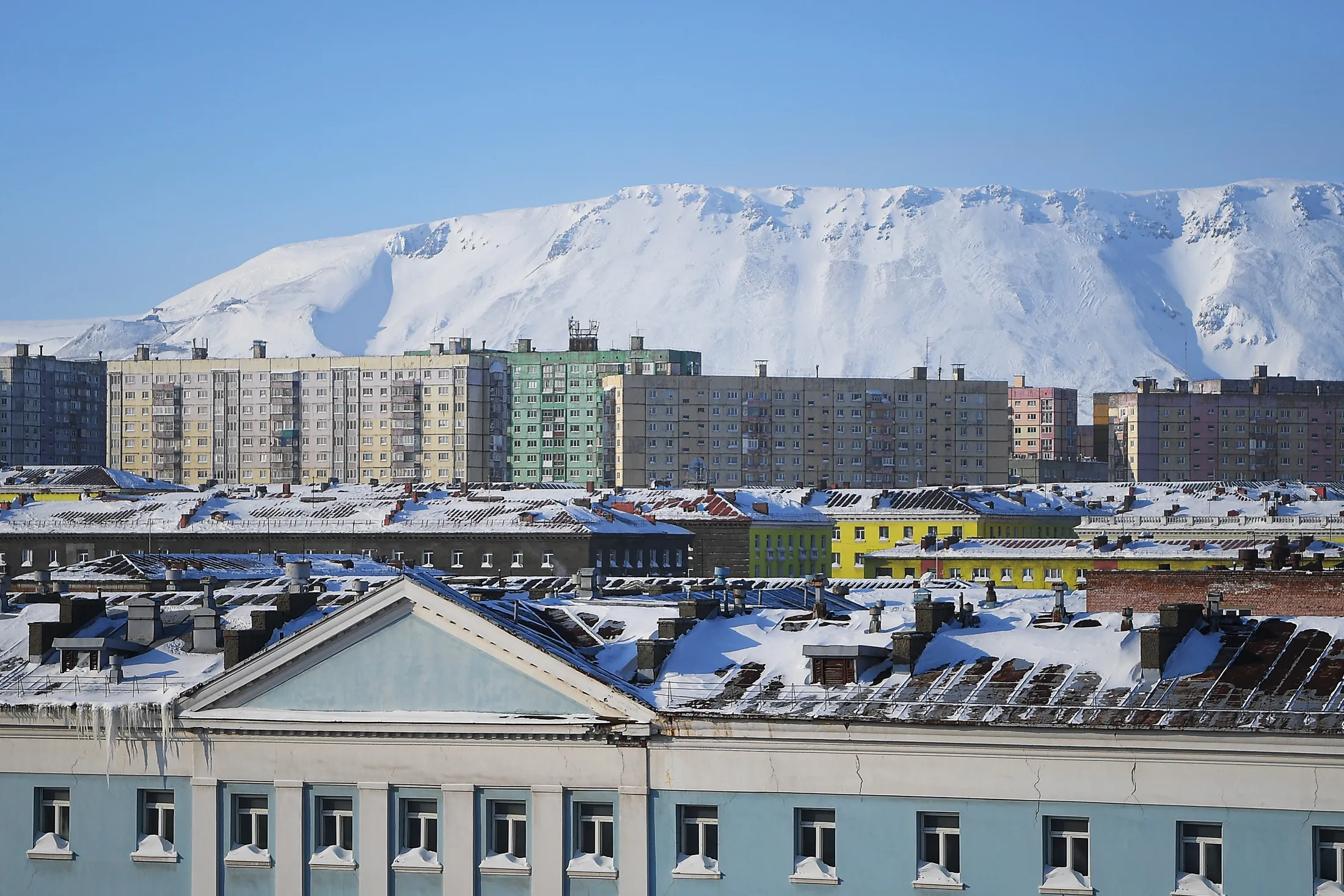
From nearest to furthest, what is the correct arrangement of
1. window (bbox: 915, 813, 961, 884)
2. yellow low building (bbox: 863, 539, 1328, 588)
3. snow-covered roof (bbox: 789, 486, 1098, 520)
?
window (bbox: 915, 813, 961, 884) → yellow low building (bbox: 863, 539, 1328, 588) → snow-covered roof (bbox: 789, 486, 1098, 520)

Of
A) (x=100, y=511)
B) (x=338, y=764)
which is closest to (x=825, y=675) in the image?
(x=338, y=764)

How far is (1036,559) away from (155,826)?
8203 centimetres

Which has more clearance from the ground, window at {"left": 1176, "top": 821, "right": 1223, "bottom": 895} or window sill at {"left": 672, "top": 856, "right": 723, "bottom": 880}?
window at {"left": 1176, "top": 821, "right": 1223, "bottom": 895}

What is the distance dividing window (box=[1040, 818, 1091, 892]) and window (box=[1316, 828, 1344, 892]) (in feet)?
9.41

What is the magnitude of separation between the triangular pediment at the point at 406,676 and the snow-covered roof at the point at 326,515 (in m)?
78.3

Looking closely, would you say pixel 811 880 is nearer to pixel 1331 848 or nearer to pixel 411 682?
pixel 411 682

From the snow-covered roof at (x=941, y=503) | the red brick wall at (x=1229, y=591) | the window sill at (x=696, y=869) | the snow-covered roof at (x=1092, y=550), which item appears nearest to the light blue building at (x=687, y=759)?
the window sill at (x=696, y=869)

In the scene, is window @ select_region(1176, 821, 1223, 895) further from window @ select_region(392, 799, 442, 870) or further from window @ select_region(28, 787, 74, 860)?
window @ select_region(28, 787, 74, 860)

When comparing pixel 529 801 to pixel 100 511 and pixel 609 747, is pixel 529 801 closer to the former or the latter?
pixel 609 747

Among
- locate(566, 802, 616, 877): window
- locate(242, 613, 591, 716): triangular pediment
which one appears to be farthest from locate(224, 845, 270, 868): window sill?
locate(566, 802, 616, 877): window

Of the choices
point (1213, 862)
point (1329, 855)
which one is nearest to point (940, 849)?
point (1213, 862)

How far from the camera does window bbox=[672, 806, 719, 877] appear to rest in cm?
3209

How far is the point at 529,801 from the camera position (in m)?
32.9

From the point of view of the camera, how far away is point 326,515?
11794 cm
